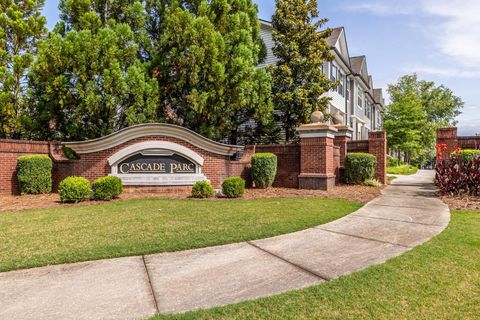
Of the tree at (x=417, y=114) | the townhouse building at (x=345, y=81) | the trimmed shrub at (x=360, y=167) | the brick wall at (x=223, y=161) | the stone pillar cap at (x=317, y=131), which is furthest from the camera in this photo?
the tree at (x=417, y=114)

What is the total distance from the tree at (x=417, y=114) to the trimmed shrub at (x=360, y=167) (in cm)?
970

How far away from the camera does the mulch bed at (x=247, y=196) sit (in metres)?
8.38

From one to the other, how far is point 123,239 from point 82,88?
27.2ft

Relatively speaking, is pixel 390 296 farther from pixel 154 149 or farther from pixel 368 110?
pixel 368 110

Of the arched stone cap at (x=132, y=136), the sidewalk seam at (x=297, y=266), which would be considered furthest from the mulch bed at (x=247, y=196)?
the sidewalk seam at (x=297, y=266)

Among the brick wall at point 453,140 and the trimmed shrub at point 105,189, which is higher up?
the brick wall at point 453,140

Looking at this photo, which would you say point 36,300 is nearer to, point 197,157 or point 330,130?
point 197,157

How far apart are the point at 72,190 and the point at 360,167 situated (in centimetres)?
977

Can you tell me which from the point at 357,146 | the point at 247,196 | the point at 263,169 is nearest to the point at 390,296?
the point at 247,196

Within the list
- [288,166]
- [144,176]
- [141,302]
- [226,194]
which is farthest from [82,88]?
[141,302]

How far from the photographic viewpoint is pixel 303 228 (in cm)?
582

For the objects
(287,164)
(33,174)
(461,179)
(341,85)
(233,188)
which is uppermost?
(341,85)

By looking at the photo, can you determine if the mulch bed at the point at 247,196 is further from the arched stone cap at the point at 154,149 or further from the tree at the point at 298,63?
the tree at the point at 298,63

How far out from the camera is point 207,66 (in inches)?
491
